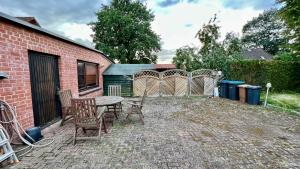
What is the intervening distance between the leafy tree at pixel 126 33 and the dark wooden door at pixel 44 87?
734 inches

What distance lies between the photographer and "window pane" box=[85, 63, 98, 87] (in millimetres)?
8734

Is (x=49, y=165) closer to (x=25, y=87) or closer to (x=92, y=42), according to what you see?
(x=25, y=87)

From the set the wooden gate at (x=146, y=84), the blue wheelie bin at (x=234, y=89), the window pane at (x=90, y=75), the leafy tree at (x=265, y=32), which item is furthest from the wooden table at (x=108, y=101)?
the leafy tree at (x=265, y=32)

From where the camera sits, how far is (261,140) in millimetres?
4082

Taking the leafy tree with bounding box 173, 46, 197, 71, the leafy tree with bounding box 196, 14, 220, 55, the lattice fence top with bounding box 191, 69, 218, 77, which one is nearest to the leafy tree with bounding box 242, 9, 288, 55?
the leafy tree with bounding box 196, 14, 220, 55

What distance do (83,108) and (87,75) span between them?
17.2 ft

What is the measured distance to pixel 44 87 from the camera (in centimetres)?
487

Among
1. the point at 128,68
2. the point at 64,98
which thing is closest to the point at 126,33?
the point at 128,68

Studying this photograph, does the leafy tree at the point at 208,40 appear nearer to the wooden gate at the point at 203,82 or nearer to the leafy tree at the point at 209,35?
the leafy tree at the point at 209,35

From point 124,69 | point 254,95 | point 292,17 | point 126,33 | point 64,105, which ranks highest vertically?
point 126,33

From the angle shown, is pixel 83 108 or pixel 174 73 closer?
pixel 83 108

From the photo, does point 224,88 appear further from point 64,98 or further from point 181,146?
point 64,98

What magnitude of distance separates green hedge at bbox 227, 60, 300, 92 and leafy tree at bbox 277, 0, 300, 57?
53.7 inches

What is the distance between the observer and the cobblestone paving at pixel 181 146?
3.05m
